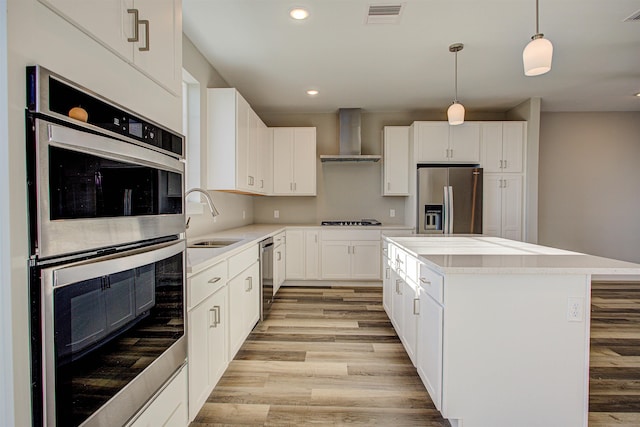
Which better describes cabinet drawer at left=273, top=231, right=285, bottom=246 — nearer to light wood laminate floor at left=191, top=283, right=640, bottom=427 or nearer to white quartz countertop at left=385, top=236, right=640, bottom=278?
light wood laminate floor at left=191, top=283, right=640, bottom=427

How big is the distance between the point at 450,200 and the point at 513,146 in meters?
1.21

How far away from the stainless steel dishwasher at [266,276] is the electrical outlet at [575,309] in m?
2.33

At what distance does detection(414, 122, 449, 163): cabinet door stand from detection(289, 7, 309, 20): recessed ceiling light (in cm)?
252

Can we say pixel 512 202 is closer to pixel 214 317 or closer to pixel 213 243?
pixel 213 243

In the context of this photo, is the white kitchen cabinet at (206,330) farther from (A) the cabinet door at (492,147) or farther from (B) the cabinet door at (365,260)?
(A) the cabinet door at (492,147)

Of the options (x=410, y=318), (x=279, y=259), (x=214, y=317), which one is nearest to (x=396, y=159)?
(x=279, y=259)

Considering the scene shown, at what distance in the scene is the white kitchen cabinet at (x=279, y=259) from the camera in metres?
3.95

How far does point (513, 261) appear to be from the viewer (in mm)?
1760

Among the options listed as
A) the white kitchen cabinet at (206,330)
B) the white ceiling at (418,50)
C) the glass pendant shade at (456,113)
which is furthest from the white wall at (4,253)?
the glass pendant shade at (456,113)

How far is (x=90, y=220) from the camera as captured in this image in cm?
83

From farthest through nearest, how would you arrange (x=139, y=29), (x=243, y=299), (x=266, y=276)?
(x=266, y=276) → (x=243, y=299) → (x=139, y=29)

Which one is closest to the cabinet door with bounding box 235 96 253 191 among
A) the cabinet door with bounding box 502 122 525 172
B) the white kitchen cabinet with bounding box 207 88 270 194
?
the white kitchen cabinet with bounding box 207 88 270 194

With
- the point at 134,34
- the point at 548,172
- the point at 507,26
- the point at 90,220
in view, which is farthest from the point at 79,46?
the point at 548,172

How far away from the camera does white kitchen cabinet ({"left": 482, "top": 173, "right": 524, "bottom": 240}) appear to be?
459cm
